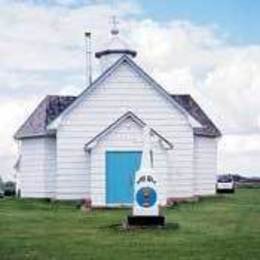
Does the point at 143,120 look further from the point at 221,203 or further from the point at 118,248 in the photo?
the point at 118,248

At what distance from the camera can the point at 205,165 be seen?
5066 cm

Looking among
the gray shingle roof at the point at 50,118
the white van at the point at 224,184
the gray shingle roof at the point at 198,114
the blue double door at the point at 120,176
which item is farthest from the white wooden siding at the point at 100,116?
the white van at the point at 224,184

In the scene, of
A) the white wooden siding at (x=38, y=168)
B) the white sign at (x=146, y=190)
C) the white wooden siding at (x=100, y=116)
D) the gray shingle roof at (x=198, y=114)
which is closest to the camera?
the white sign at (x=146, y=190)

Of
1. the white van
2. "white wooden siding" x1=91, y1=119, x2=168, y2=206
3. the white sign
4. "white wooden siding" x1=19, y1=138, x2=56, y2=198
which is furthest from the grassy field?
the white van

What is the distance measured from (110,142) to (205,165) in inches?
338

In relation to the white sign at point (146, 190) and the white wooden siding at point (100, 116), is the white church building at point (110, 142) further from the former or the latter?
the white sign at point (146, 190)

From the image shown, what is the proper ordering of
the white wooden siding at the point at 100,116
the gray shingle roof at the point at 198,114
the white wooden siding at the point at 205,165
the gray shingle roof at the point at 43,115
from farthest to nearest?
1. the gray shingle roof at the point at 198,114
2. the white wooden siding at the point at 205,165
3. the gray shingle roof at the point at 43,115
4. the white wooden siding at the point at 100,116

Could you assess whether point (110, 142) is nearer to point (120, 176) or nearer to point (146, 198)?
point (120, 176)

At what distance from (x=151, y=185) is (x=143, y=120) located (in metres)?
15.6

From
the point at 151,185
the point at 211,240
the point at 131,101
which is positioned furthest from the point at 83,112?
the point at 211,240

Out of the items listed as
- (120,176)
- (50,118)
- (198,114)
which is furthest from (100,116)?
(198,114)

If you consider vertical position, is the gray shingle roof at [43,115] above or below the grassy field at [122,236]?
above

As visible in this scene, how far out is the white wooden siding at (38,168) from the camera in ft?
156

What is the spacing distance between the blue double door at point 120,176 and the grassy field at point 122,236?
4.99 meters
